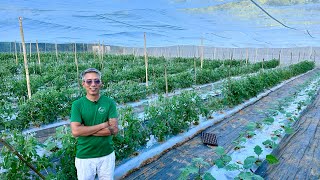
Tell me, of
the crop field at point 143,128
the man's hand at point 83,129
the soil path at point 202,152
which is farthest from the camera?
the soil path at point 202,152

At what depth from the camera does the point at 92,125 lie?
78.2 inches

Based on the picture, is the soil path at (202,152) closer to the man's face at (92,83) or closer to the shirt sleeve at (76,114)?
the shirt sleeve at (76,114)

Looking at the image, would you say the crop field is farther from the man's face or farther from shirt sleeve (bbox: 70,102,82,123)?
the man's face

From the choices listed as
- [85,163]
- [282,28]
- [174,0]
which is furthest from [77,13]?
[282,28]

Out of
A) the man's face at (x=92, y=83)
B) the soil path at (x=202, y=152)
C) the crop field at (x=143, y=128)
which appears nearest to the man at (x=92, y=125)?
the man's face at (x=92, y=83)

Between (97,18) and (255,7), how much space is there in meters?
2.90

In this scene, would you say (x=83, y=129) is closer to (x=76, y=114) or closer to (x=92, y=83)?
(x=76, y=114)

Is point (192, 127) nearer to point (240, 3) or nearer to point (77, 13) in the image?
point (240, 3)

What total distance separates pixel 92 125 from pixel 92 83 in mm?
352

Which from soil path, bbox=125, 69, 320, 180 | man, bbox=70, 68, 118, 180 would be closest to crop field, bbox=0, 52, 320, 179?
soil path, bbox=125, 69, 320, 180

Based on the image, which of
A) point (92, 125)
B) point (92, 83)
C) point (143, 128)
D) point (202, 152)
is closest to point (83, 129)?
point (92, 125)

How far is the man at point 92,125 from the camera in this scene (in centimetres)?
195

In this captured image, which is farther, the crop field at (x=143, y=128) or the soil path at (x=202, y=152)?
the soil path at (x=202, y=152)

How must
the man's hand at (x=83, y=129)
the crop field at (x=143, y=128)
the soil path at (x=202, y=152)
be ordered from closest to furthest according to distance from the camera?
the man's hand at (x=83, y=129)
the crop field at (x=143, y=128)
the soil path at (x=202, y=152)
